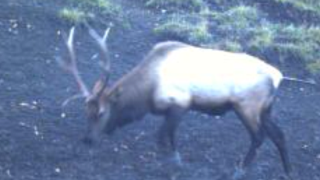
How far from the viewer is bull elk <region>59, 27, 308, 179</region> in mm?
7281

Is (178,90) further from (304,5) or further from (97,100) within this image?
(304,5)

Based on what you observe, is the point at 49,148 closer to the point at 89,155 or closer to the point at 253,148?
the point at 89,155

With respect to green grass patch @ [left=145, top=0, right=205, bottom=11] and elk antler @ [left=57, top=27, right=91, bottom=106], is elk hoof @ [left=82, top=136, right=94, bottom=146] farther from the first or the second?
green grass patch @ [left=145, top=0, right=205, bottom=11]

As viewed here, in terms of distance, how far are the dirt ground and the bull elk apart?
33 centimetres

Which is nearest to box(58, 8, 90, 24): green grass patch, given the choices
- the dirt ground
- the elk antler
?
the dirt ground

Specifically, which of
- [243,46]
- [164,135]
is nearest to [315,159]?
[164,135]

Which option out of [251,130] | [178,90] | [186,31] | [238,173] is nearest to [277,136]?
[251,130]

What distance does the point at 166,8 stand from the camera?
12.0 metres

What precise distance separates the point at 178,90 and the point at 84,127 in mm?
1324

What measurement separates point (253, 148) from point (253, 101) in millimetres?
485

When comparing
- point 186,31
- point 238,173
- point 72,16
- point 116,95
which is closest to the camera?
point 116,95

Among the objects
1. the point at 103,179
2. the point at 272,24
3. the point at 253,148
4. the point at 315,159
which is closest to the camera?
the point at 103,179

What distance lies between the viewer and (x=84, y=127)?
8172 mm

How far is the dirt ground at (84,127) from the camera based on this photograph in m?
7.38
